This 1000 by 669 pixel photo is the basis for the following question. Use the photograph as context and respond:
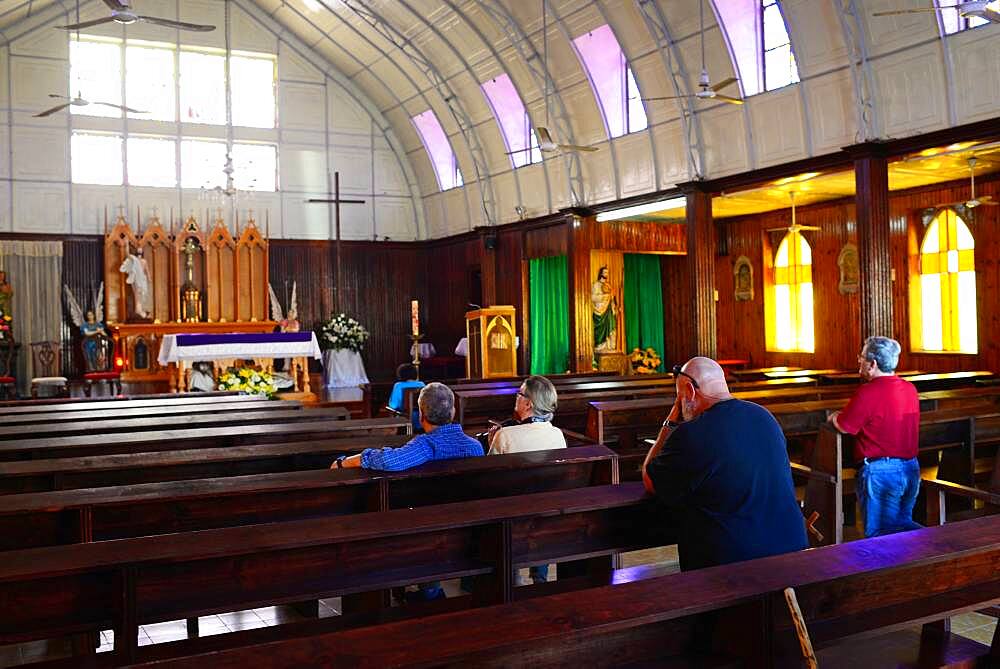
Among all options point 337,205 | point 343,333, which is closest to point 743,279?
point 343,333

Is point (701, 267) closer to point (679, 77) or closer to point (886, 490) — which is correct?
point (679, 77)

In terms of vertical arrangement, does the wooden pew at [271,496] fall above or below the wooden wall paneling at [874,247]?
below

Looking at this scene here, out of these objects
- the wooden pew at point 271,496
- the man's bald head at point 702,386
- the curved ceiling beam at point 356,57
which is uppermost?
the curved ceiling beam at point 356,57

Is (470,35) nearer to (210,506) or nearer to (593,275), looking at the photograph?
(593,275)

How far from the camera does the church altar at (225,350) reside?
1473 centimetres

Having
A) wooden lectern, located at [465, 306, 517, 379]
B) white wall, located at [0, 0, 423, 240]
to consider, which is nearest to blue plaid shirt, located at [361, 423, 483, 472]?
wooden lectern, located at [465, 306, 517, 379]

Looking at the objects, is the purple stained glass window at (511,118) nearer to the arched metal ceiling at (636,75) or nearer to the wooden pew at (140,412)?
the arched metal ceiling at (636,75)

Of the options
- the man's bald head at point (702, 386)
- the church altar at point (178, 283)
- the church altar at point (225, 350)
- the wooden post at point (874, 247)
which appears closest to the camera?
the man's bald head at point (702, 386)

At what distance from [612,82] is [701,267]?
12.0 ft

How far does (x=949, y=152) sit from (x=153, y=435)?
32.9ft

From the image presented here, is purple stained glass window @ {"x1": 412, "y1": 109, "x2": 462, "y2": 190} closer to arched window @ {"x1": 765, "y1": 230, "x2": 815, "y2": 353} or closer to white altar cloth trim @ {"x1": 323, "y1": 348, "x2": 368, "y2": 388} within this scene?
white altar cloth trim @ {"x1": 323, "y1": 348, "x2": 368, "y2": 388}

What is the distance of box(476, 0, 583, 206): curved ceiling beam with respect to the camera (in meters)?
15.6

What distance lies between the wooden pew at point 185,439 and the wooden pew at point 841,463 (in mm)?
2857

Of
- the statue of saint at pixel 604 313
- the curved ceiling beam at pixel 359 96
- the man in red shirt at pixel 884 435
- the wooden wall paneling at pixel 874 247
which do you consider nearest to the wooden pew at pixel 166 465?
the man in red shirt at pixel 884 435
